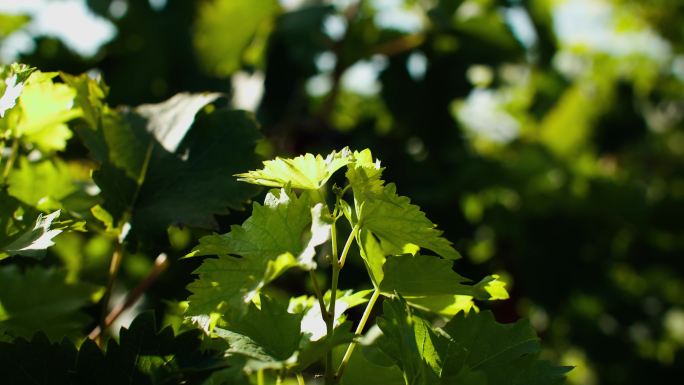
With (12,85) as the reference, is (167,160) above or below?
below

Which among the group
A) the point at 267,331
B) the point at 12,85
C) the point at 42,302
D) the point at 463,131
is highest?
the point at 12,85

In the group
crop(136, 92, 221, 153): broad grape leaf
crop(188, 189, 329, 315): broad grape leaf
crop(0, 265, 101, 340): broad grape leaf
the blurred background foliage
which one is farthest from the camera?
the blurred background foliage

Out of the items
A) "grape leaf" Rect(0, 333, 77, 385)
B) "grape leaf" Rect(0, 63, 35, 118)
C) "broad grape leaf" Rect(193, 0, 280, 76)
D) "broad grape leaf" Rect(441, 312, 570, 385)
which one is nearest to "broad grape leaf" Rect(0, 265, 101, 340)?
"grape leaf" Rect(0, 333, 77, 385)

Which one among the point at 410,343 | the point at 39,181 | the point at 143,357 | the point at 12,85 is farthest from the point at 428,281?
the point at 39,181

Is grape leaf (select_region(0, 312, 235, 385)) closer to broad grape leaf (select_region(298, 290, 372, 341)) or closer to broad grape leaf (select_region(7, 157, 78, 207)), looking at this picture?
broad grape leaf (select_region(298, 290, 372, 341))

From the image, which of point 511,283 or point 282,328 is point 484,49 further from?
point 282,328

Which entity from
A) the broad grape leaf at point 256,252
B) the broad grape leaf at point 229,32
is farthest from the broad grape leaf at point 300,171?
the broad grape leaf at point 229,32

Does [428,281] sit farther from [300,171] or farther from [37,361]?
[37,361]
